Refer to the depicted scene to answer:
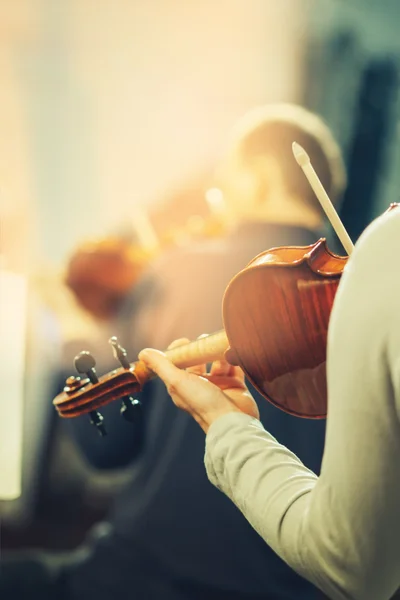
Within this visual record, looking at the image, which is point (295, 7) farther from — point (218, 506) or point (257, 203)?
point (218, 506)

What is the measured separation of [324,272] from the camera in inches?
23.5

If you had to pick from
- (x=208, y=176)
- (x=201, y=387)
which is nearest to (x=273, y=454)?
(x=201, y=387)

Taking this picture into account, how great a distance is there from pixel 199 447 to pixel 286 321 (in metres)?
0.47

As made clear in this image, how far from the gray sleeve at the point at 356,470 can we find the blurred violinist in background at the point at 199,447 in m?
0.46

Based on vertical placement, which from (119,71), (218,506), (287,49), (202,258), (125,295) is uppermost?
(119,71)

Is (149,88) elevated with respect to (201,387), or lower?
elevated

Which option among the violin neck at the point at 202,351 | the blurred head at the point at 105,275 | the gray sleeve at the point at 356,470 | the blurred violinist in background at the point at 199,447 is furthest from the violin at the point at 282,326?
the blurred head at the point at 105,275

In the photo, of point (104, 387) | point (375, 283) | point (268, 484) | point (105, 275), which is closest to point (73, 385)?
point (104, 387)

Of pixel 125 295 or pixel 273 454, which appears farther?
pixel 125 295

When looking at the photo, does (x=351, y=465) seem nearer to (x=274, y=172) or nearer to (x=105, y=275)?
(x=274, y=172)

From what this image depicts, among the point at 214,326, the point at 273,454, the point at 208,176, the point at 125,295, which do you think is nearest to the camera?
the point at 273,454

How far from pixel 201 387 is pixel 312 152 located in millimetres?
563

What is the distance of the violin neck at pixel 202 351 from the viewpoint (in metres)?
0.65

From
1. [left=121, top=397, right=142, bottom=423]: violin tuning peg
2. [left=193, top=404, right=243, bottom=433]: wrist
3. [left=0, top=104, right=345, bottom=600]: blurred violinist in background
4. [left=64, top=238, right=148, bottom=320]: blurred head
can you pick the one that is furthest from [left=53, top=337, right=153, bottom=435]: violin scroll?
[left=64, top=238, right=148, bottom=320]: blurred head
